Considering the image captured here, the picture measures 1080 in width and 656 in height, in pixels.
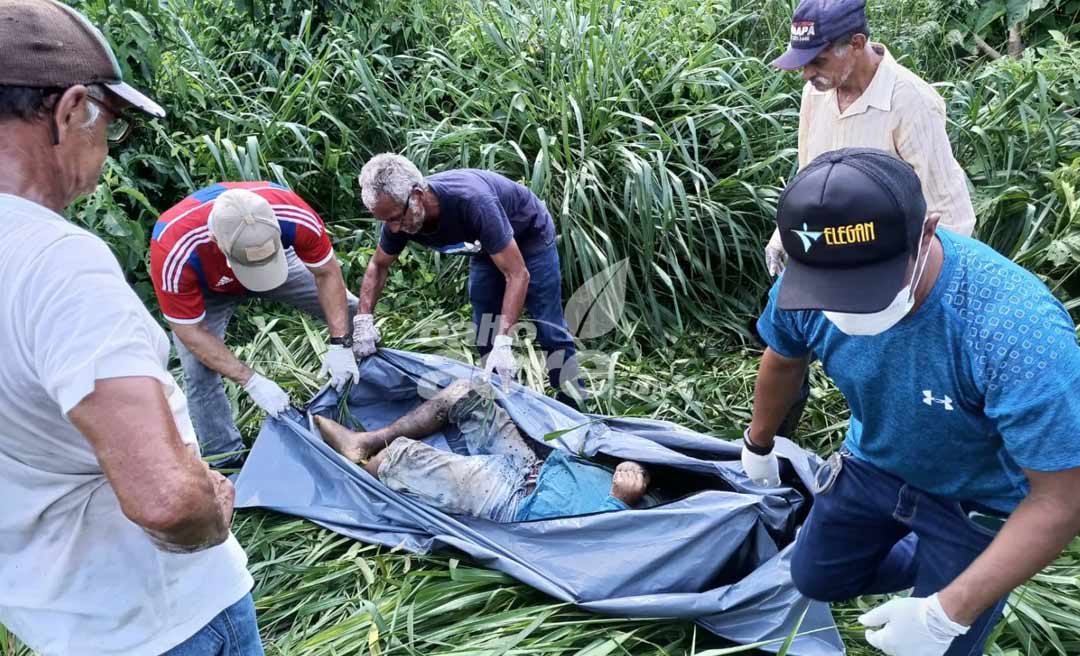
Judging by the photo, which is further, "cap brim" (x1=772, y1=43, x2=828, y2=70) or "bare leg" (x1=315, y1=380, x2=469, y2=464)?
"bare leg" (x1=315, y1=380, x2=469, y2=464)

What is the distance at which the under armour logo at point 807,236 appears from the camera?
1.27 meters

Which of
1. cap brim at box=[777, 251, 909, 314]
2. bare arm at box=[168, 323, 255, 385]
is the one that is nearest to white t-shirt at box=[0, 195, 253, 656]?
cap brim at box=[777, 251, 909, 314]

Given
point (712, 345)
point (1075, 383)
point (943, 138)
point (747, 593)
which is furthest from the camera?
point (712, 345)

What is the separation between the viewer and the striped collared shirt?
2139 mm

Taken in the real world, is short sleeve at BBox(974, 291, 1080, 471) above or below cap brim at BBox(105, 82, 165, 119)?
below

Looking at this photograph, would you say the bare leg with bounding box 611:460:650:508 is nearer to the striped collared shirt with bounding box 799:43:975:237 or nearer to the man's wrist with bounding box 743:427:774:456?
the man's wrist with bounding box 743:427:774:456

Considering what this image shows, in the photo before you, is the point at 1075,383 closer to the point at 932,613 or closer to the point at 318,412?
the point at 932,613

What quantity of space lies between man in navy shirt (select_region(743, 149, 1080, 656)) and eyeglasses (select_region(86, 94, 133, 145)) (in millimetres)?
991

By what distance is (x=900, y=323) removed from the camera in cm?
135

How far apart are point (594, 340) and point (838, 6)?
1811mm

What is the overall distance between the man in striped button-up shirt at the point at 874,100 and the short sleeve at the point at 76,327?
182 centimetres

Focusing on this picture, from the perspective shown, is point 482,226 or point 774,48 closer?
point 482,226

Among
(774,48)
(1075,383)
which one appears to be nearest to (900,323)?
(1075,383)

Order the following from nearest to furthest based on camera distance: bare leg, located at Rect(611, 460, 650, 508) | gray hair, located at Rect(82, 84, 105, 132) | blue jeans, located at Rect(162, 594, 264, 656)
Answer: gray hair, located at Rect(82, 84, 105, 132) < blue jeans, located at Rect(162, 594, 264, 656) < bare leg, located at Rect(611, 460, 650, 508)
